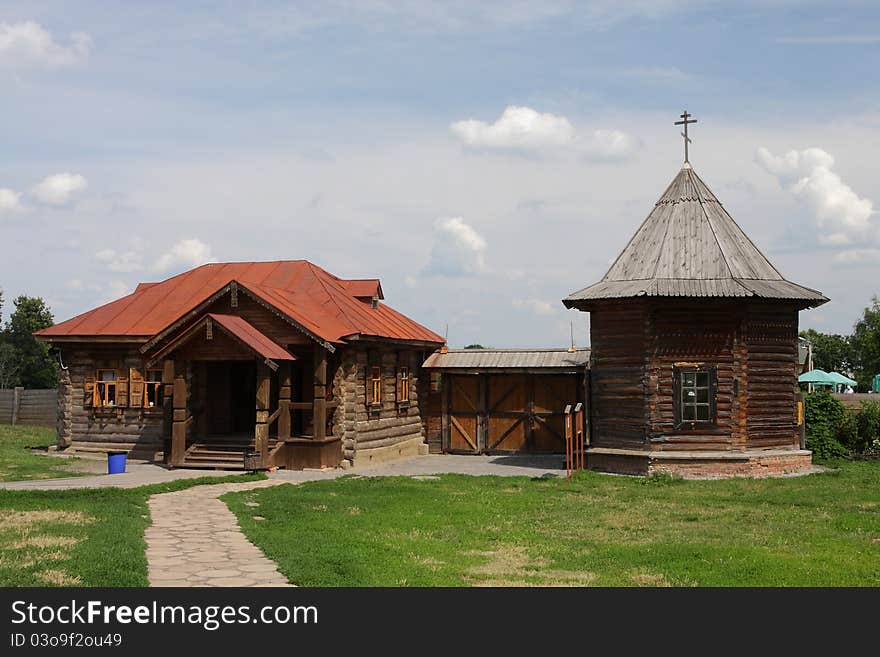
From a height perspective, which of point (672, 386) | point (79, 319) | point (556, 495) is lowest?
point (556, 495)

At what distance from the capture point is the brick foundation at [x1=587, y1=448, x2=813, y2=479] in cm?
2264

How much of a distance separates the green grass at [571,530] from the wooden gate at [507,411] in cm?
704

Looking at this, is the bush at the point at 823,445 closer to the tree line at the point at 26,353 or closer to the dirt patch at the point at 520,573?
the dirt patch at the point at 520,573

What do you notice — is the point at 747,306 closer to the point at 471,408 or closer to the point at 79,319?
the point at 471,408

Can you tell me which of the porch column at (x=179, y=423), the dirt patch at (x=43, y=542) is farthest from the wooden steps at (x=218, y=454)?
the dirt patch at (x=43, y=542)

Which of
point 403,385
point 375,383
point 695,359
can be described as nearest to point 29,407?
point 403,385

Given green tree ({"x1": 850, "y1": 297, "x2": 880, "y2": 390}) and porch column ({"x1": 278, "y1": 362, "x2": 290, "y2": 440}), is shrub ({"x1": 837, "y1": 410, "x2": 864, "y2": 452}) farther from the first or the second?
green tree ({"x1": 850, "y1": 297, "x2": 880, "y2": 390})

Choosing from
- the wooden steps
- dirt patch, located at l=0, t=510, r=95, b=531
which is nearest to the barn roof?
the wooden steps

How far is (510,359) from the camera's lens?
30.0m

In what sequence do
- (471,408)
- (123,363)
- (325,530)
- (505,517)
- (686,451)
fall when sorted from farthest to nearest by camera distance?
(471,408)
(123,363)
(686,451)
(505,517)
(325,530)
